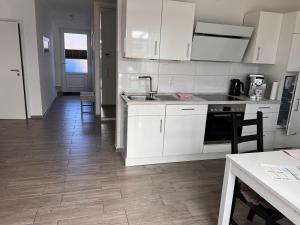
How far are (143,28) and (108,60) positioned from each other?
269 cm

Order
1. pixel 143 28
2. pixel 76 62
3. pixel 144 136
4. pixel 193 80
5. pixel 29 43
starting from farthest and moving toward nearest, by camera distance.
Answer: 1. pixel 76 62
2. pixel 29 43
3. pixel 193 80
4. pixel 144 136
5. pixel 143 28

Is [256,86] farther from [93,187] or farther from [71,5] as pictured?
[71,5]

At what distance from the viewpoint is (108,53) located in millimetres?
5336

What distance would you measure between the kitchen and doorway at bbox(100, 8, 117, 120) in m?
2.16

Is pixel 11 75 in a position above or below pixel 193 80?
below

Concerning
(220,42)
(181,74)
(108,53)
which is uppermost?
(220,42)

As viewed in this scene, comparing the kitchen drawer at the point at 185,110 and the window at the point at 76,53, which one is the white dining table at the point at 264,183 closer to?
the kitchen drawer at the point at 185,110

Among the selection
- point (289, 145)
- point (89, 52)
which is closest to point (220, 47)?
point (289, 145)

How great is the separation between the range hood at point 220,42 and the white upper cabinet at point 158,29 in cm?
17

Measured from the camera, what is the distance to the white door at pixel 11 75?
14.7 ft

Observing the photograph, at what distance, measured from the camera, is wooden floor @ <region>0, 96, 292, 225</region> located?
82.6 inches

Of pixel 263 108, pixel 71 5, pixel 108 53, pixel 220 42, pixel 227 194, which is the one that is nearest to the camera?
pixel 227 194

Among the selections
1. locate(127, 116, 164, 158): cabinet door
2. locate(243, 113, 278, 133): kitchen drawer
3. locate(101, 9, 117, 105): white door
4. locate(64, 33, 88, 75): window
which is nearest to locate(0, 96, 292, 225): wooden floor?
locate(127, 116, 164, 158): cabinet door

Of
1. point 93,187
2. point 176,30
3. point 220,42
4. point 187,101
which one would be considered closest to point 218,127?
point 187,101
